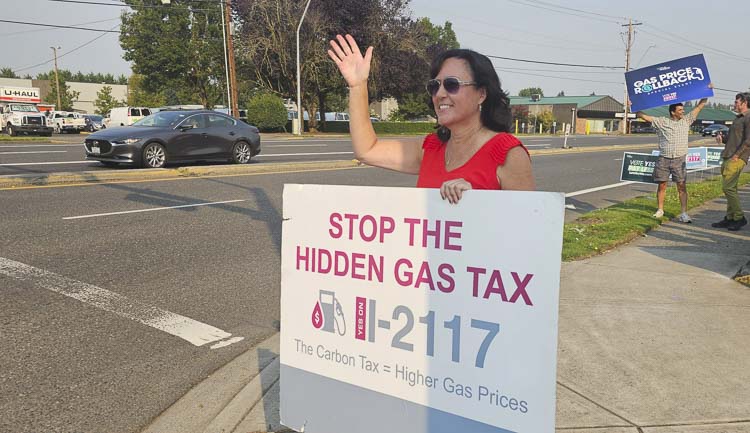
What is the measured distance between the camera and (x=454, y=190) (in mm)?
1979

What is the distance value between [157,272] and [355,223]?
3.97 metres

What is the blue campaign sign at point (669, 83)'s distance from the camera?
25.3 feet

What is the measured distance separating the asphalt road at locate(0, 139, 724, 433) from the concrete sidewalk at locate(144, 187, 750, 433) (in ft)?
1.05

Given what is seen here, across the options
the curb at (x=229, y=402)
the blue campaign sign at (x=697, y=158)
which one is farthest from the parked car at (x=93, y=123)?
the curb at (x=229, y=402)

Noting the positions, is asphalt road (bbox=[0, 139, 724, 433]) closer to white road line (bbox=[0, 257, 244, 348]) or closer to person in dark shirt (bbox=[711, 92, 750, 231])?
white road line (bbox=[0, 257, 244, 348])

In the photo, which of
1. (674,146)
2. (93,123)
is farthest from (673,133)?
(93,123)

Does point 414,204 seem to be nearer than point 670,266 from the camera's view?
Yes

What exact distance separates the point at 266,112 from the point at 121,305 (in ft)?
128

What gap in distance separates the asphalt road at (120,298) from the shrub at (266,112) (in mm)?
33304

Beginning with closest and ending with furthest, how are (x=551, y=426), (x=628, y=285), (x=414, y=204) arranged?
(x=551, y=426)
(x=414, y=204)
(x=628, y=285)

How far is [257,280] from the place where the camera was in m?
5.47

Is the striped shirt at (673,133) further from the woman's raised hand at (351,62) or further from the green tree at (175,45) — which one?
the green tree at (175,45)

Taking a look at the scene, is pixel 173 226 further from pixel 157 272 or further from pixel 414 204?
pixel 414 204

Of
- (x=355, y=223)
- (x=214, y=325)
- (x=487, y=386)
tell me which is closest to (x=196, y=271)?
(x=214, y=325)
